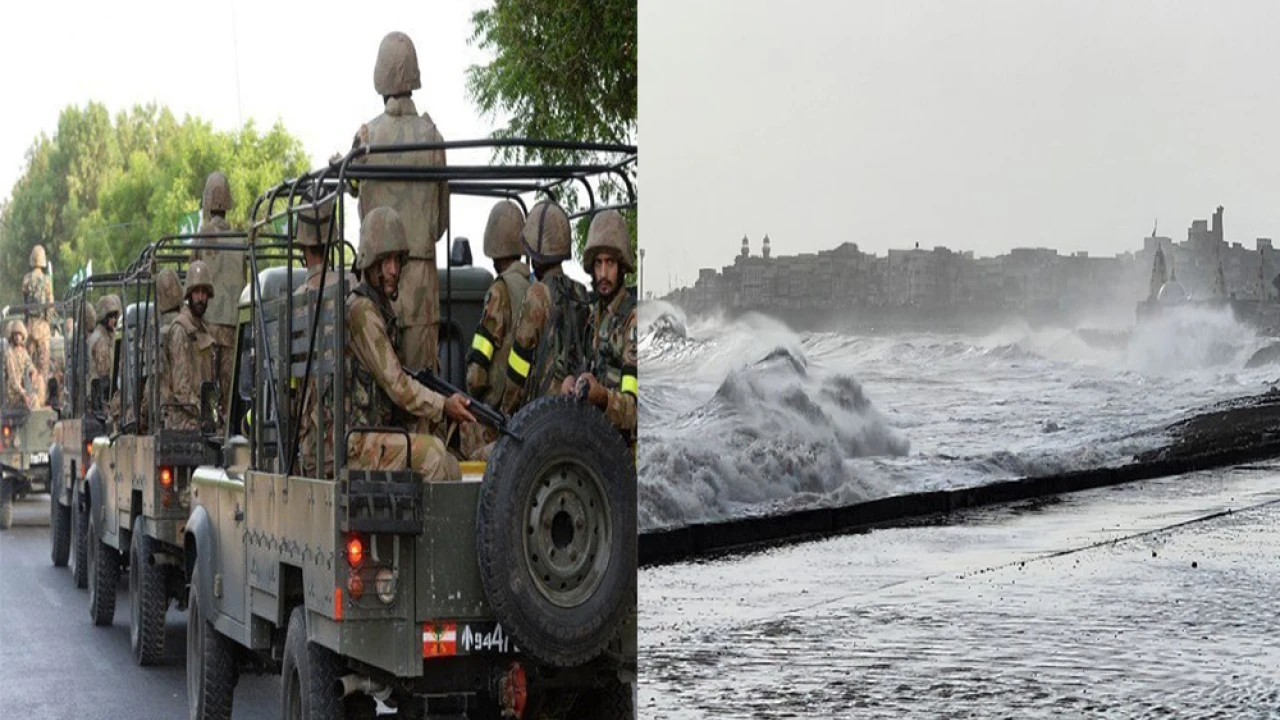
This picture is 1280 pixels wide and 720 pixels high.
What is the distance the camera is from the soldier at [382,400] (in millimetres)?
8070

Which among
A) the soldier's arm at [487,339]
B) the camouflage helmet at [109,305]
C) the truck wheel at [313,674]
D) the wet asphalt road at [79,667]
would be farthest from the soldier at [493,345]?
the camouflage helmet at [109,305]

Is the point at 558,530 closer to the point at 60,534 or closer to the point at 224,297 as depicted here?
the point at 224,297

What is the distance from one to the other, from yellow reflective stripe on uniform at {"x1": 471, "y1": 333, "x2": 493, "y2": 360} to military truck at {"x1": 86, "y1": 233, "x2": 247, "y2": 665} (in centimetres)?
283

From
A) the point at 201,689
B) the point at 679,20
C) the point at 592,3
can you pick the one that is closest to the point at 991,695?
the point at 679,20

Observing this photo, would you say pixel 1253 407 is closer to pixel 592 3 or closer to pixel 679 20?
pixel 679 20

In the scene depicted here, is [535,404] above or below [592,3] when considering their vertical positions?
below

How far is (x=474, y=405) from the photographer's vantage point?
316 inches

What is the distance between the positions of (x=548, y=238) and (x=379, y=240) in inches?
35.1

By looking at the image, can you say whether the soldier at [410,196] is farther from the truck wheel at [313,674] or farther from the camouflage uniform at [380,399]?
the truck wheel at [313,674]

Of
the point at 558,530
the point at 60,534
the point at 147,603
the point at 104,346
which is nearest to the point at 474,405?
the point at 558,530

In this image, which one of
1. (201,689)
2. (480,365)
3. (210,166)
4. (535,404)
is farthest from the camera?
(210,166)

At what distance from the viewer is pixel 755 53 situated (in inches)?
338

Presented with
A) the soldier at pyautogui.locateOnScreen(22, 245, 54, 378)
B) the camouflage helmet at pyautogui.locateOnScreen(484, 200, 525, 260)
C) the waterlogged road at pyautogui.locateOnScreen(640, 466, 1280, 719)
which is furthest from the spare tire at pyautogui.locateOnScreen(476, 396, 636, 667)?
the soldier at pyautogui.locateOnScreen(22, 245, 54, 378)

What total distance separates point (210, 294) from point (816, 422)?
20.0 ft
